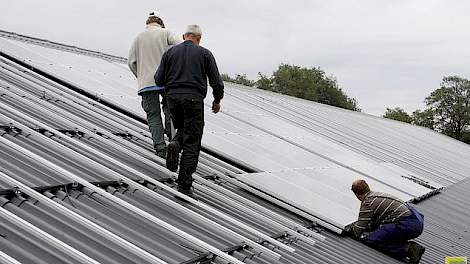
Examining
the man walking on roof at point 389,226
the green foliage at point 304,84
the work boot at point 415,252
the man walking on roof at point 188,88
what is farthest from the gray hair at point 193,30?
the green foliage at point 304,84

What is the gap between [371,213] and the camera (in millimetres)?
7434

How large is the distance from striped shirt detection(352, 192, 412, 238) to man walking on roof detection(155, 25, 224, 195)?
2.44 m

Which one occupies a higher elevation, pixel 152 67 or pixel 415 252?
pixel 152 67

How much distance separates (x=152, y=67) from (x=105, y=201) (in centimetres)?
245

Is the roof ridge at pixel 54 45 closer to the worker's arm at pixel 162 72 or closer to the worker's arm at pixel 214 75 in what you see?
the worker's arm at pixel 162 72

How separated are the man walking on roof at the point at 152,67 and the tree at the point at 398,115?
85181 mm

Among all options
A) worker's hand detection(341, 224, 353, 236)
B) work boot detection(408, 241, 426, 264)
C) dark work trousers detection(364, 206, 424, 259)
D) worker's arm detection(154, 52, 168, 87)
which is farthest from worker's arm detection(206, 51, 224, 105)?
work boot detection(408, 241, 426, 264)

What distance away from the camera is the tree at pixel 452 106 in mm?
86875

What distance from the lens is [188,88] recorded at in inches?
241

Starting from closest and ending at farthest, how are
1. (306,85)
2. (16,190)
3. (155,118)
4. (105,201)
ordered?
(16,190), (105,201), (155,118), (306,85)

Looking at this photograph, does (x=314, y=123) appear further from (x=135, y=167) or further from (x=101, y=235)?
(x=101, y=235)

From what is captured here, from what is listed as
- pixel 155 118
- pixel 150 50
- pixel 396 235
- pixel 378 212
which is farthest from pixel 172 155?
pixel 396 235

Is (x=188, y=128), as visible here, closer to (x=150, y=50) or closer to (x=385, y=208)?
(x=150, y=50)

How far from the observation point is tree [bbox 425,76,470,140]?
86.9 meters
